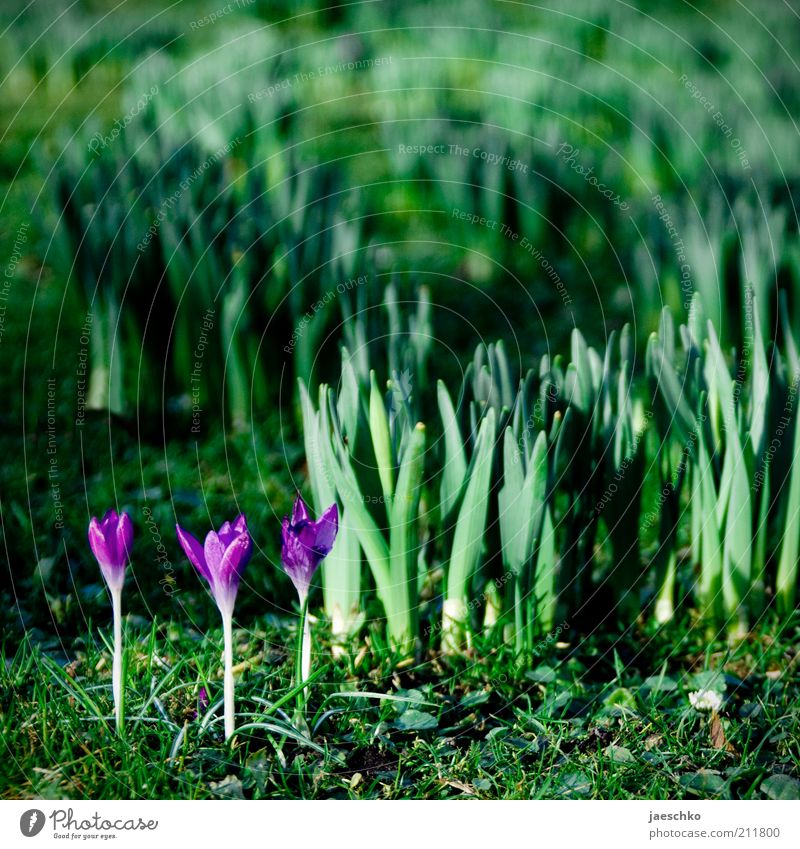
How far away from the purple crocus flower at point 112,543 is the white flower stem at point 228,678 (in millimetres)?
152

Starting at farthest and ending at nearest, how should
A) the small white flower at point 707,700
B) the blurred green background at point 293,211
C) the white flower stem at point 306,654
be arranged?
the blurred green background at point 293,211 → the small white flower at point 707,700 → the white flower stem at point 306,654

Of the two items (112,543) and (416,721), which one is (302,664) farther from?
(112,543)

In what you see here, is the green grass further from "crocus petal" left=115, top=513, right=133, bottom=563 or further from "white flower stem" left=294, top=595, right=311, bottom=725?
"crocus petal" left=115, top=513, right=133, bottom=563

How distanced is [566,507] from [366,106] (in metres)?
1.67

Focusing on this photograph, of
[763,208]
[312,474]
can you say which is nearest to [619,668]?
[312,474]

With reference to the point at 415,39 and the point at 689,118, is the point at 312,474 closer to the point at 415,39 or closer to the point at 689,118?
the point at 689,118

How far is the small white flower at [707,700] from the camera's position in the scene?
4.58 ft

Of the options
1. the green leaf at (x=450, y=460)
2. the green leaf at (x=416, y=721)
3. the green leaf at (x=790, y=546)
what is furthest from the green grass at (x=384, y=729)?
the green leaf at (x=450, y=460)

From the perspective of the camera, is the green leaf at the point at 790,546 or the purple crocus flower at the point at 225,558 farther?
the green leaf at the point at 790,546

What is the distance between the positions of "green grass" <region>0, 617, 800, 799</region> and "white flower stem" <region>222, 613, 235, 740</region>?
26mm

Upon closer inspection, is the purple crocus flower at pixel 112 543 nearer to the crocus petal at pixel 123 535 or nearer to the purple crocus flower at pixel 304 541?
the crocus petal at pixel 123 535

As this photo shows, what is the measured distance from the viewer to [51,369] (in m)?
2.08

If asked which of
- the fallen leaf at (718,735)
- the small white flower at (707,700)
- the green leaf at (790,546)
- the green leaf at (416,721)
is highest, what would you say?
the green leaf at (790,546)

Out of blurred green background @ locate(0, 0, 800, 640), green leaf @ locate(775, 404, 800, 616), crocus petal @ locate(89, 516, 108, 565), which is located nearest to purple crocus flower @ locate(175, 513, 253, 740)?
crocus petal @ locate(89, 516, 108, 565)
